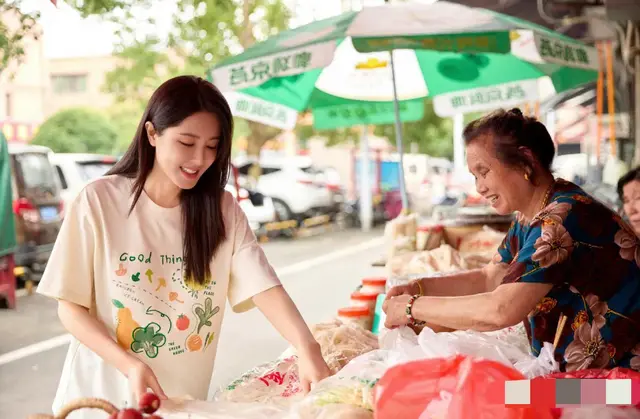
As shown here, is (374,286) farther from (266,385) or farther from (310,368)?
(310,368)

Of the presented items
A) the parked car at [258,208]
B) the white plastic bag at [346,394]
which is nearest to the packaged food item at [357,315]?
the white plastic bag at [346,394]

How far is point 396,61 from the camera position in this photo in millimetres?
7195

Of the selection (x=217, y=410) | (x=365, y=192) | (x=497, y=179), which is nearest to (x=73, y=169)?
(x=365, y=192)

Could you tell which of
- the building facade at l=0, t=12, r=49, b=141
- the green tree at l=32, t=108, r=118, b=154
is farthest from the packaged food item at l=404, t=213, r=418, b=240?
the building facade at l=0, t=12, r=49, b=141

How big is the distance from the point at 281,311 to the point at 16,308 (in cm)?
795

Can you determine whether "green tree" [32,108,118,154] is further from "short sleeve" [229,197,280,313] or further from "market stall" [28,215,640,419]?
"short sleeve" [229,197,280,313]

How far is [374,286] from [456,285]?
4.07ft

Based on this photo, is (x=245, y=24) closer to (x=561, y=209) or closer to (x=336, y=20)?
(x=336, y=20)

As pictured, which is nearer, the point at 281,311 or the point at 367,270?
the point at 281,311

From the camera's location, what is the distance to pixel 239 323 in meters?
8.86

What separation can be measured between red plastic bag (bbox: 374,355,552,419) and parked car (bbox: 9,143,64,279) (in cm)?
911

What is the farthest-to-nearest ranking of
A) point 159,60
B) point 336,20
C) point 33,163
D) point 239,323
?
1. point 159,60
2. point 33,163
3. point 239,323
4. point 336,20

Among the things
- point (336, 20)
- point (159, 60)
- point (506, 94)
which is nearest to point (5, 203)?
point (336, 20)

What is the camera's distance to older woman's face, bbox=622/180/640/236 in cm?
397
